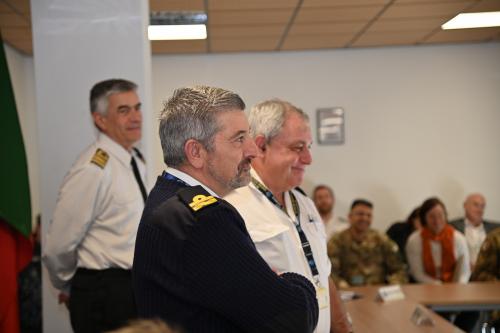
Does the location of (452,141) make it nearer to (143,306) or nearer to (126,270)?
(126,270)

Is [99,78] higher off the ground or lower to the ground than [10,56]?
lower

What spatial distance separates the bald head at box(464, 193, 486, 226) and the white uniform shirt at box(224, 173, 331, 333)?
4.89 m

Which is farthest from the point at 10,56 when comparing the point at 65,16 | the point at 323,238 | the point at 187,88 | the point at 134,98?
the point at 187,88

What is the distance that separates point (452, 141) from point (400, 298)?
13.1 ft

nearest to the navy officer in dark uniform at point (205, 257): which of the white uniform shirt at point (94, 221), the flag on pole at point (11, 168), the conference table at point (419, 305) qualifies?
the white uniform shirt at point (94, 221)

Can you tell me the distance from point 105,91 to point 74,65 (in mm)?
303

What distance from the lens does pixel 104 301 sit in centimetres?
275

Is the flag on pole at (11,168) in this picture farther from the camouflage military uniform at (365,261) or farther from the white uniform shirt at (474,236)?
the white uniform shirt at (474,236)

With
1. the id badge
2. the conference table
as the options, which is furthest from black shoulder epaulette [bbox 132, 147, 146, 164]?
the conference table

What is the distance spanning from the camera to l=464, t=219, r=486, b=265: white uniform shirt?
6.80 meters

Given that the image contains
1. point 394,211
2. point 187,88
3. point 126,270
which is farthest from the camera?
point 394,211

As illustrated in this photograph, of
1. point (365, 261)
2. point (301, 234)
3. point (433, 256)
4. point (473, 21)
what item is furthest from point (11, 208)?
point (473, 21)

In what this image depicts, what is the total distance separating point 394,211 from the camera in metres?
7.76

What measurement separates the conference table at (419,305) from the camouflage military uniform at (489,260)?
0.06m
